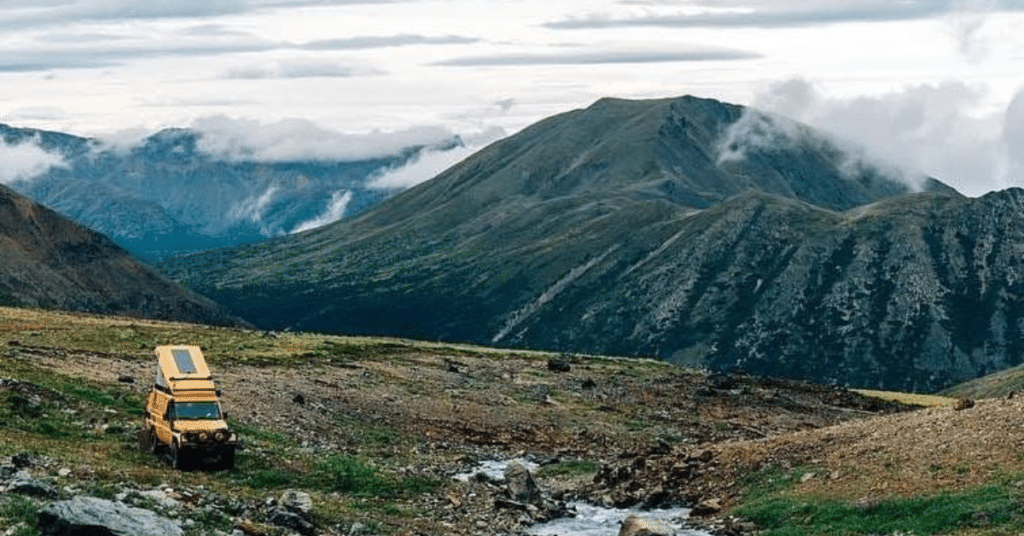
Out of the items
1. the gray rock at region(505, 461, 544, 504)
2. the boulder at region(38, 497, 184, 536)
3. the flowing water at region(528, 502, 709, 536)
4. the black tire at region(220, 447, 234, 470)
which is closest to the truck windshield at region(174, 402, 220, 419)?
the black tire at region(220, 447, 234, 470)

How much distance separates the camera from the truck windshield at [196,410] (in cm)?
4709

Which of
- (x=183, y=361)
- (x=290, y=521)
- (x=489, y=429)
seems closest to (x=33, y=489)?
(x=290, y=521)

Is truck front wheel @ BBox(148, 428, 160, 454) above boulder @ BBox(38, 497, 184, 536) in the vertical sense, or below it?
below

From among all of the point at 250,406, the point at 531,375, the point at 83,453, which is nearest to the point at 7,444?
the point at 83,453

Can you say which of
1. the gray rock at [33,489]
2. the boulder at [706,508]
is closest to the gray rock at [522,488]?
the boulder at [706,508]

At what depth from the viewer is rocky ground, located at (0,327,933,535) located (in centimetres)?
4244

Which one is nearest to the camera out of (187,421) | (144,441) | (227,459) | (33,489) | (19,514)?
(19,514)

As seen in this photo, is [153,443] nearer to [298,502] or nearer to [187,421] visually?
[187,421]

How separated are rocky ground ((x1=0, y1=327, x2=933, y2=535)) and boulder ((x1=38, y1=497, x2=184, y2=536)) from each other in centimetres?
206

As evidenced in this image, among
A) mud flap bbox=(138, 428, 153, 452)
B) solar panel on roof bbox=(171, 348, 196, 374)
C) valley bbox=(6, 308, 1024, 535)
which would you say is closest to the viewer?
valley bbox=(6, 308, 1024, 535)

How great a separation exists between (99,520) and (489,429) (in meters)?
45.8

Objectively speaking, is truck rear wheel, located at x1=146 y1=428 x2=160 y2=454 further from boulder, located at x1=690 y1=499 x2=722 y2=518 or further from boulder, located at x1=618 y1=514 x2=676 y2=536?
boulder, located at x1=690 y1=499 x2=722 y2=518

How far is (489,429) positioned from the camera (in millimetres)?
74875

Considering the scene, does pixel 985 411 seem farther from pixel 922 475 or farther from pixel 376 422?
pixel 376 422
